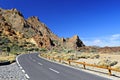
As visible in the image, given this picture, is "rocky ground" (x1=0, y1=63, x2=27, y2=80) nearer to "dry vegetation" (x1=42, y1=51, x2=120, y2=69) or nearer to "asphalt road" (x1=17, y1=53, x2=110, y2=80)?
"asphalt road" (x1=17, y1=53, x2=110, y2=80)

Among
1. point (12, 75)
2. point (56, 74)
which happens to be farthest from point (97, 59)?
point (12, 75)

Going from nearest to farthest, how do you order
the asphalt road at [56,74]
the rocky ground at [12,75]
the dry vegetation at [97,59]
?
the asphalt road at [56,74] → the rocky ground at [12,75] → the dry vegetation at [97,59]

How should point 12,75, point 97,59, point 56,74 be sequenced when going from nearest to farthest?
point 56,74 < point 12,75 < point 97,59

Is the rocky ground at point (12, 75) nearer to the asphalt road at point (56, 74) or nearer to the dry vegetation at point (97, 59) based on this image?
the asphalt road at point (56, 74)

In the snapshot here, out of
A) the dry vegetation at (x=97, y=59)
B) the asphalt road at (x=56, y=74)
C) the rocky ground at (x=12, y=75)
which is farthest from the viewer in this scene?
the dry vegetation at (x=97, y=59)

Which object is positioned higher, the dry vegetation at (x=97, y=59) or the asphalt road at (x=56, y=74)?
the dry vegetation at (x=97, y=59)

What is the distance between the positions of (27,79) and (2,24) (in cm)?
18263

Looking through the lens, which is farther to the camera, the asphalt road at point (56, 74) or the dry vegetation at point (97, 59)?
the dry vegetation at point (97, 59)

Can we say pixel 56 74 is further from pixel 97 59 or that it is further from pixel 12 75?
pixel 97 59

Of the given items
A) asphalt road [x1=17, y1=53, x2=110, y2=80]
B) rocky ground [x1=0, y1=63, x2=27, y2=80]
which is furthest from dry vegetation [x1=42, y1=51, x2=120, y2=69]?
rocky ground [x1=0, y1=63, x2=27, y2=80]

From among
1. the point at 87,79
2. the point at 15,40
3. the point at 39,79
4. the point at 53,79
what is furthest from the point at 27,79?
the point at 15,40

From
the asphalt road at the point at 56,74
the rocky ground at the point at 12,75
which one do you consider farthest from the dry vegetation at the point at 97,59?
the rocky ground at the point at 12,75

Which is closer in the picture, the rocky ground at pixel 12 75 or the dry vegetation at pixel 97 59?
the rocky ground at pixel 12 75

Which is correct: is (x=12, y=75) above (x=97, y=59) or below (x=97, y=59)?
below
